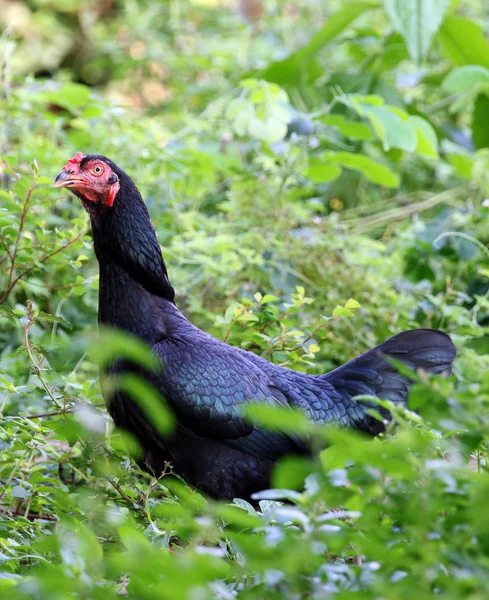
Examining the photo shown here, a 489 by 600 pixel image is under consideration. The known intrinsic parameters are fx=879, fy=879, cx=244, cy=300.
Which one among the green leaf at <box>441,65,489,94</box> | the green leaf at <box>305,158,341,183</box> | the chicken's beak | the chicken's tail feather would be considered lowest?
the chicken's tail feather

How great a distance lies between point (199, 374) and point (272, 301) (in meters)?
1.24

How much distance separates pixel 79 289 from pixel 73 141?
7.38 feet

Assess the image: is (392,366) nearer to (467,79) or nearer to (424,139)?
(424,139)

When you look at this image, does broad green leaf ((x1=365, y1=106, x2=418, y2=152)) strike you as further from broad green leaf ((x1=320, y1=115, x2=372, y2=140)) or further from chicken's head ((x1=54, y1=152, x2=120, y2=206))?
chicken's head ((x1=54, y1=152, x2=120, y2=206))

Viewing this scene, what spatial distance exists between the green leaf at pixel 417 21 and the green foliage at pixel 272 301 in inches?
0.5

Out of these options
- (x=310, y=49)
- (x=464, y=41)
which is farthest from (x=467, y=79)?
(x=310, y=49)

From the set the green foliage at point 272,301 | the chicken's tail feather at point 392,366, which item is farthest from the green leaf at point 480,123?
the chicken's tail feather at point 392,366

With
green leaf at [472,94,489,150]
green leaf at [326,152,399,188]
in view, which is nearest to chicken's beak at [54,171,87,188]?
green leaf at [326,152,399,188]

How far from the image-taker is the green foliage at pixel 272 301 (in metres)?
1.53

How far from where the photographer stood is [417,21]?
4941 mm

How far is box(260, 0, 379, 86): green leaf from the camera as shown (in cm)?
563

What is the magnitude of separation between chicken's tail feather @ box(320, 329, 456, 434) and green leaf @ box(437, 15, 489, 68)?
2.98 m

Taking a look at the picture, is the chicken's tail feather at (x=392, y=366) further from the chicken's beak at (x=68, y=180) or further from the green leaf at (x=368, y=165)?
the green leaf at (x=368, y=165)

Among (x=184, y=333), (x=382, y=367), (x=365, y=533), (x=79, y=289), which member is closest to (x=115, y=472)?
(x=184, y=333)
